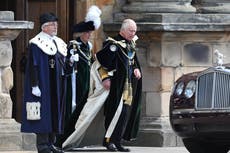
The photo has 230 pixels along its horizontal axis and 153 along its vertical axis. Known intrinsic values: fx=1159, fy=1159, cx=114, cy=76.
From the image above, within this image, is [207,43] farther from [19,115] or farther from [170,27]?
[19,115]

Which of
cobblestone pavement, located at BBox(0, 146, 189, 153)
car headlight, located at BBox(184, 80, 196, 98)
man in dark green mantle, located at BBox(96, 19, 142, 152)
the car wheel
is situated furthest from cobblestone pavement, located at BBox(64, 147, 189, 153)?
car headlight, located at BBox(184, 80, 196, 98)

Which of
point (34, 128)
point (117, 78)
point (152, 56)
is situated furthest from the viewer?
point (152, 56)

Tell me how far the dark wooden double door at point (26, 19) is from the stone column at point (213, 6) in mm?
1927

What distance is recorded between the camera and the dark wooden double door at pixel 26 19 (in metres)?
17.5

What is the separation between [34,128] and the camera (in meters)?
13.8

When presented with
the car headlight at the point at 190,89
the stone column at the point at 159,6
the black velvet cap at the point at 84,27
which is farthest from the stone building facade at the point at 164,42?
the car headlight at the point at 190,89

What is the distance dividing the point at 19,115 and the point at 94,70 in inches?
84.3

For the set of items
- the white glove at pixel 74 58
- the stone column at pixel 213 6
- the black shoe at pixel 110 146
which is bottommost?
the black shoe at pixel 110 146

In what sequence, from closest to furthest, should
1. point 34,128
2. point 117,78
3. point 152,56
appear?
1. point 34,128
2. point 117,78
3. point 152,56

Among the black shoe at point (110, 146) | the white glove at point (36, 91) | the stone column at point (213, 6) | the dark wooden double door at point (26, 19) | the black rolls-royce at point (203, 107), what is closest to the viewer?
the black rolls-royce at point (203, 107)

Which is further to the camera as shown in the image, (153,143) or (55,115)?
(153,143)

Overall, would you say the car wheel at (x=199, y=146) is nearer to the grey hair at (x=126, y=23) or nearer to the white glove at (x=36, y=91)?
the white glove at (x=36, y=91)

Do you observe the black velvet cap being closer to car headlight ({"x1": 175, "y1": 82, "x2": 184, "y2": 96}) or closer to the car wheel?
car headlight ({"x1": 175, "y1": 82, "x2": 184, "y2": 96})

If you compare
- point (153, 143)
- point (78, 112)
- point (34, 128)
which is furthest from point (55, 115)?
point (153, 143)
